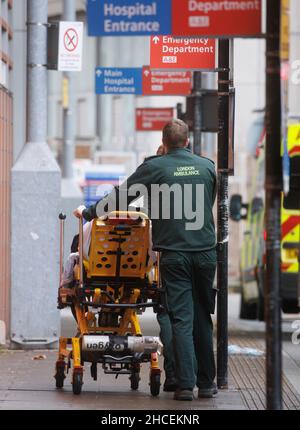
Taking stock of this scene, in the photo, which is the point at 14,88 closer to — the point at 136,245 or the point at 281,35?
the point at 136,245

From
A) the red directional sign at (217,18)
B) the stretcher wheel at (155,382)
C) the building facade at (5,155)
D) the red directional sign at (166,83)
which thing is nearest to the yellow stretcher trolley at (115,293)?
the stretcher wheel at (155,382)

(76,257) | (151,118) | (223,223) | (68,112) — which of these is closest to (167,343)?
(76,257)

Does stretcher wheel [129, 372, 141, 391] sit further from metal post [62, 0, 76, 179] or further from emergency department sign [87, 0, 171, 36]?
metal post [62, 0, 76, 179]

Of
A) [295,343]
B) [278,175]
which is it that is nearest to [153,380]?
[278,175]

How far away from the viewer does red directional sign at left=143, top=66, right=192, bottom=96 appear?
16.8 meters

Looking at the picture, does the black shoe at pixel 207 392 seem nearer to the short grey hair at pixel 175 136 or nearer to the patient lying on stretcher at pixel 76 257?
the patient lying on stretcher at pixel 76 257

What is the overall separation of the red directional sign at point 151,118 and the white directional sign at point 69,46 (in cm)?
912

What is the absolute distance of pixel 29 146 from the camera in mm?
13656

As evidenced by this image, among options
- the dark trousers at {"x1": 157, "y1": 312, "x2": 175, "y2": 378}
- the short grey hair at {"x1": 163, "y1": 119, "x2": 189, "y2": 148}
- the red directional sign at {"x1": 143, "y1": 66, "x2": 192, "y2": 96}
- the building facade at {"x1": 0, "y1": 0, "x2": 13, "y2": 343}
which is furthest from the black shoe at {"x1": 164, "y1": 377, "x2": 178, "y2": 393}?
the red directional sign at {"x1": 143, "y1": 66, "x2": 192, "y2": 96}

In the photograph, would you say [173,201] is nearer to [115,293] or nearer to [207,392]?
[115,293]

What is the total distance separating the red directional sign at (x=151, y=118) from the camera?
911 inches

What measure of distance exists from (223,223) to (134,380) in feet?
4.69

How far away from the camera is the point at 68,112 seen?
2648 cm

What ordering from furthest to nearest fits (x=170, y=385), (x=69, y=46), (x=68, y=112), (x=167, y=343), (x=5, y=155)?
(x=68, y=112) → (x=5, y=155) → (x=69, y=46) → (x=167, y=343) → (x=170, y=385)
